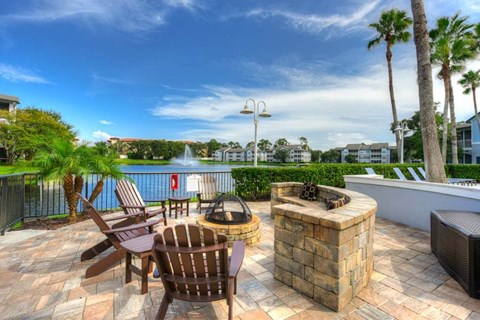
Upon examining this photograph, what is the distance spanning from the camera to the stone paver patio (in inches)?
74.0

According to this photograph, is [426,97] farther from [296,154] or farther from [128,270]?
[296,154]

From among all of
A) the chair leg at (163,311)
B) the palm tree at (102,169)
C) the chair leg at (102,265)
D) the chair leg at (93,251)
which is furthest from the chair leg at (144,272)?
the palm tree at (102,169)

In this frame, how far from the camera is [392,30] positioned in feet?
44.5

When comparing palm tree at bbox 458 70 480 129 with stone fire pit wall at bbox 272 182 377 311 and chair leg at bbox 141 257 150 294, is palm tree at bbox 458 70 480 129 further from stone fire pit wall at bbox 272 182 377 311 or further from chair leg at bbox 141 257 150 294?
chair leg at bbox 141 257 150 294

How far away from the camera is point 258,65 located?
429 inches

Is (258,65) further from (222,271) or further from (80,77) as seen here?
(80,77)

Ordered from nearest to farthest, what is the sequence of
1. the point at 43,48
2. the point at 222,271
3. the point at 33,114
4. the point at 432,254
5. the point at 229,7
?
the point at 222,271 → the point at 432,254 → the point at 229,7 → the point at 43,48 → the point at 33,114

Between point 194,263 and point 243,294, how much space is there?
2.91ft

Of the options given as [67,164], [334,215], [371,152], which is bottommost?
[334,215]

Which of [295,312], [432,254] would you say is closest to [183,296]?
[295,312]

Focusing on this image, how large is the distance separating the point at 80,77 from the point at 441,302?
1921cm

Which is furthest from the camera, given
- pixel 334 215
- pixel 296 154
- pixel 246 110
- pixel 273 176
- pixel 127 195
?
pixel 296 154

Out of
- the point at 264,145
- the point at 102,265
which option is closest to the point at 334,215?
the point at 102,265

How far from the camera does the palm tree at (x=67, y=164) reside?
4.31m
